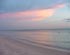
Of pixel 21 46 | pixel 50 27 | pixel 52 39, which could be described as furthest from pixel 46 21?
pixel 21 46

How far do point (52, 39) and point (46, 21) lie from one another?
0.57 feet

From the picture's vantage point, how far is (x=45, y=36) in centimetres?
179

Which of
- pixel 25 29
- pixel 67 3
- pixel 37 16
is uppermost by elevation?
pixel 67 3

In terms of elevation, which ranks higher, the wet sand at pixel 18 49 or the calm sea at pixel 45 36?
the calm sea at pixel 45 36

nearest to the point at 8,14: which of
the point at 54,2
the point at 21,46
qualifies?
the point at 21,46

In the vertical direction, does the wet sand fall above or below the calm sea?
below

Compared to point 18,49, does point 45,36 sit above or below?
above

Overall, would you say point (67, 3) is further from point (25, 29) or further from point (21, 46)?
point (21, 46)

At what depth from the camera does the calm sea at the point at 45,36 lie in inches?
69.9

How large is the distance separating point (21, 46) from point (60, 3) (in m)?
0.53

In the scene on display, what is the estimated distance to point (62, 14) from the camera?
1764mm

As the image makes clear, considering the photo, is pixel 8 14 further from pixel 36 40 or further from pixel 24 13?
pixel 36 40

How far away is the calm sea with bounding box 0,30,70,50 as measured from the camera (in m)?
1.78

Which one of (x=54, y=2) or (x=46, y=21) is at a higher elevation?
(x=54, y=2)
